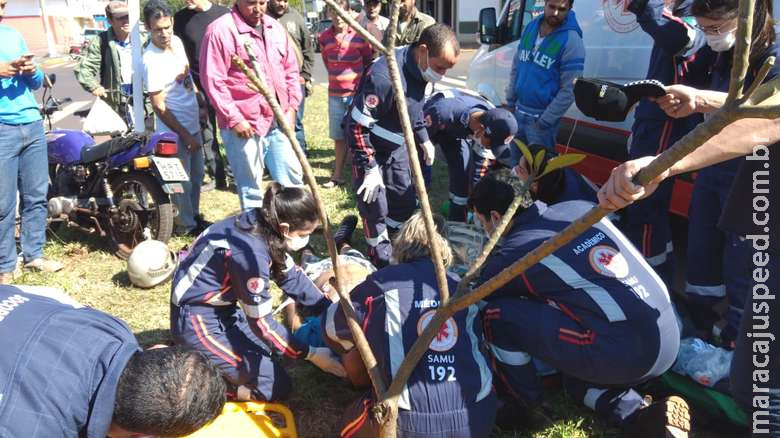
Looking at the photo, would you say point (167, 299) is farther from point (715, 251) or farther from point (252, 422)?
point (715, 251)

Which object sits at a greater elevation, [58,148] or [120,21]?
[120,21]

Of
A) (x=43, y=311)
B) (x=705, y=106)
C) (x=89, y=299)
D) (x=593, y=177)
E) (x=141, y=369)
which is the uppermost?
(x=705, y=106)

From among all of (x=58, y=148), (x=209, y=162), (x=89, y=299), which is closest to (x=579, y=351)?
(x=89, y=299)

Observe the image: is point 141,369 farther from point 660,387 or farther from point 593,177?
point 593,177

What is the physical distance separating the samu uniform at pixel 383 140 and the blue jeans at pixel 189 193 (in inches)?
57.6

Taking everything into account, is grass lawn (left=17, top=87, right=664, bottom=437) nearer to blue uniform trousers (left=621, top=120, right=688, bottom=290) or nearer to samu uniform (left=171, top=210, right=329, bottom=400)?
samu uniform (left=171, top=210, right=329, bottom=400)

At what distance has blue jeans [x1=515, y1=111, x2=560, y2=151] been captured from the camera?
164 inches

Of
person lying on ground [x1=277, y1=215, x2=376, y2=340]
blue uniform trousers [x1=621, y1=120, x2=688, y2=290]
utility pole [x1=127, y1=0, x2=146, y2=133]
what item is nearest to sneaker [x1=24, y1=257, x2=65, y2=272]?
utility pole [x1=127, y1=0, x2=146, y2=133]

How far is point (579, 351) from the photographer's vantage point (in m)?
2.30

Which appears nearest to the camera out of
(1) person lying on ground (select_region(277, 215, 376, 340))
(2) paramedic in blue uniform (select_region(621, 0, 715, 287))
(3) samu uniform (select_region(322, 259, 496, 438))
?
(3) samu uniform (select_region(322, 259, 496, 438))

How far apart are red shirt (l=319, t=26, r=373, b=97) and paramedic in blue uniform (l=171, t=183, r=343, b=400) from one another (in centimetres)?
334

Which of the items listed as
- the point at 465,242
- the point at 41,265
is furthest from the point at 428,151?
the point at 41,265

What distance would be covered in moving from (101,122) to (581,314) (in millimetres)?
3755

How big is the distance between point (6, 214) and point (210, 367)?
2.68 meters
